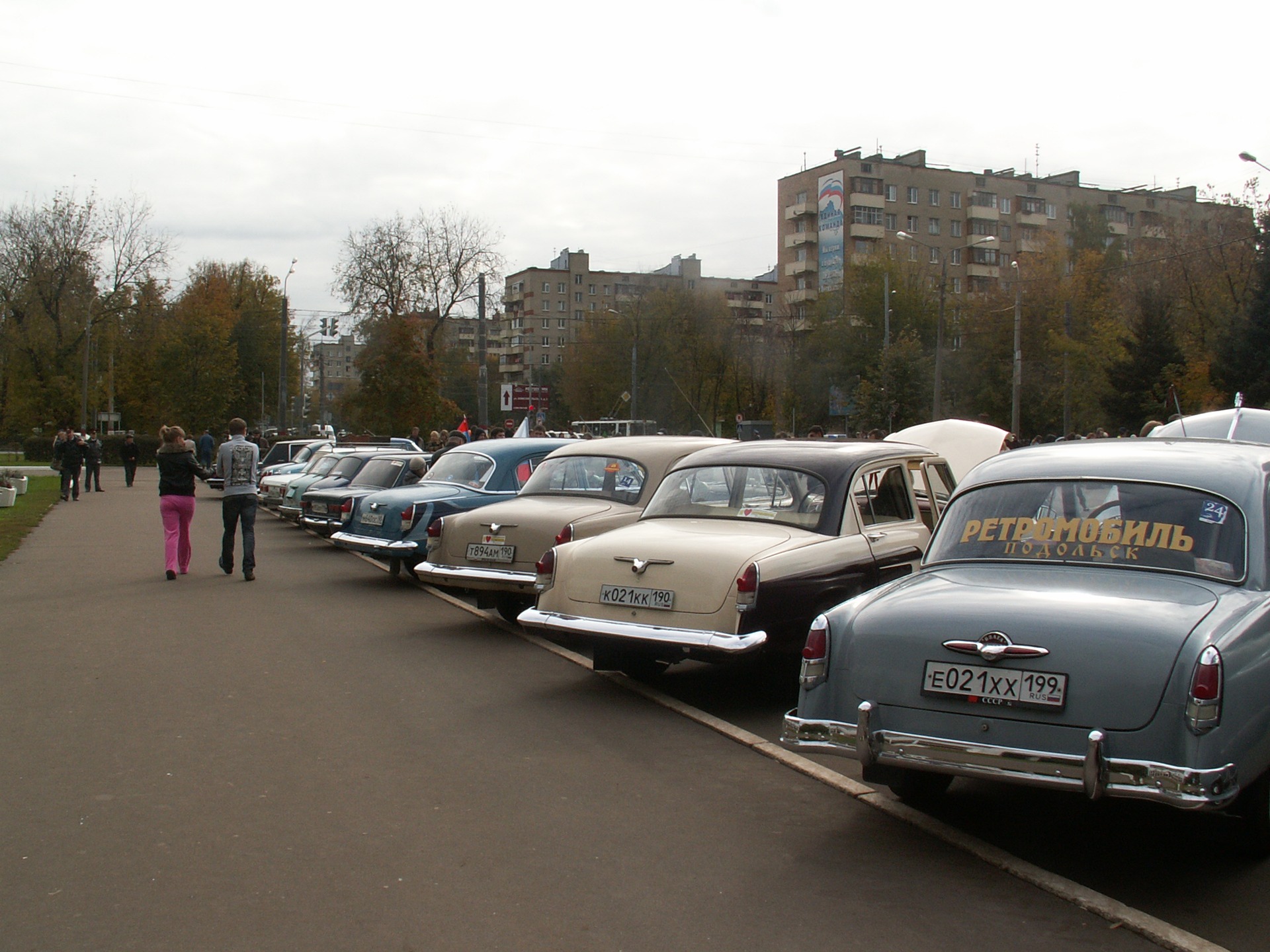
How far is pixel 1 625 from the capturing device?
10.6 meters

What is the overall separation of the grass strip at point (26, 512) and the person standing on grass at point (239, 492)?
3974mm

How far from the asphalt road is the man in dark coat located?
80.4ft

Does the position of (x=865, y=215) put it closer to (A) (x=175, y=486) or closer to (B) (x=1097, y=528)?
(A) (x=175, y=486)

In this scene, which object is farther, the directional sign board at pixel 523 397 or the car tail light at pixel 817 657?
the directional sign board at pixel 523 397

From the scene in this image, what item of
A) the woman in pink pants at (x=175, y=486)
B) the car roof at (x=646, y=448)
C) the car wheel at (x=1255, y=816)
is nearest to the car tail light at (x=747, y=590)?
the car wheel at (x=1255, y=816)

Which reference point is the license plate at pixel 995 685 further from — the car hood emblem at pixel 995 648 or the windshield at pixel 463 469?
the windshield at pixel 463 469

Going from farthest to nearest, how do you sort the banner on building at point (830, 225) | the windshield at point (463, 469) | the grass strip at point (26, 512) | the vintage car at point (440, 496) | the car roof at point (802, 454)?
the banner on building at point (830, 225), the grass strip at point (26, 512), the windshield at point (463, 469), the vintage car at point (440, 496), the car roof at point (802, 454)

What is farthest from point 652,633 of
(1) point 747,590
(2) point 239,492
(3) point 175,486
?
(3) point 175,486

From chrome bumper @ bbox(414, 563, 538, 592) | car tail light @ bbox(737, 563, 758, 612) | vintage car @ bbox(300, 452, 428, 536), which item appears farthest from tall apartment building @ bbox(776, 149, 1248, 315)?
car tail light @ bbox(737, 563, 758, 612)

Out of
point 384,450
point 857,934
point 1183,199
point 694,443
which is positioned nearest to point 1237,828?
point 857,934

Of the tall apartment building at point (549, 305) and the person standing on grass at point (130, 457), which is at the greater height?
the tall apartment building at point (549, 305)

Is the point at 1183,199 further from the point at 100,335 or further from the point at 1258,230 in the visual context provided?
the point at 100,335

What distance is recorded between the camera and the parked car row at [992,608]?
13.5 ft

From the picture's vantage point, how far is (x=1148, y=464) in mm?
5191
